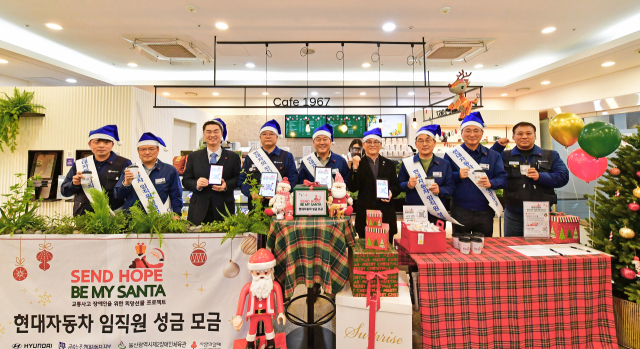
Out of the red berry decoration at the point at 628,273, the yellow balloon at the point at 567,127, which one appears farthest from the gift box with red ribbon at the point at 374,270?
the yellow balloon at the point at 567,127

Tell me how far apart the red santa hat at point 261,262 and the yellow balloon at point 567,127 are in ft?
8.86

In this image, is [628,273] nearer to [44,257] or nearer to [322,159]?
[322,159]

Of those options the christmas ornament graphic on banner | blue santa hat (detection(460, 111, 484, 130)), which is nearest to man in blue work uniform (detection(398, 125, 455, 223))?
blue santa hat (detection(460, 111, 484, 130))

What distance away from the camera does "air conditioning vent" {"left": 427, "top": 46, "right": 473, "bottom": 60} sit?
496cm

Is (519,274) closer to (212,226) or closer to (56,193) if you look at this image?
(212,226)

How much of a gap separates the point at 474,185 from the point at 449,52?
3.46 meters

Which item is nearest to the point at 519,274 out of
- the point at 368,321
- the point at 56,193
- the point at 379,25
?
the point at 368,321

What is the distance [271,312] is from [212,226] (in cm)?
75

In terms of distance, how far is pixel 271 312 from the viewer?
5.84 feet

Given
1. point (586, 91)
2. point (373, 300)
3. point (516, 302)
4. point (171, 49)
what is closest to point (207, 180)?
point (373, 300)

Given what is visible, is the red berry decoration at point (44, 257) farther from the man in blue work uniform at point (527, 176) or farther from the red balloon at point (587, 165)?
the red balloon at point (587, 165)

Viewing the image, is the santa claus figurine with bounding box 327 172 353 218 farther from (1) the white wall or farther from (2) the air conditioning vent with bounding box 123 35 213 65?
(1) the white wall

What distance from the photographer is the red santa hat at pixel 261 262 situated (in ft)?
5.74

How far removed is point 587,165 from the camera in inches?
94.2
